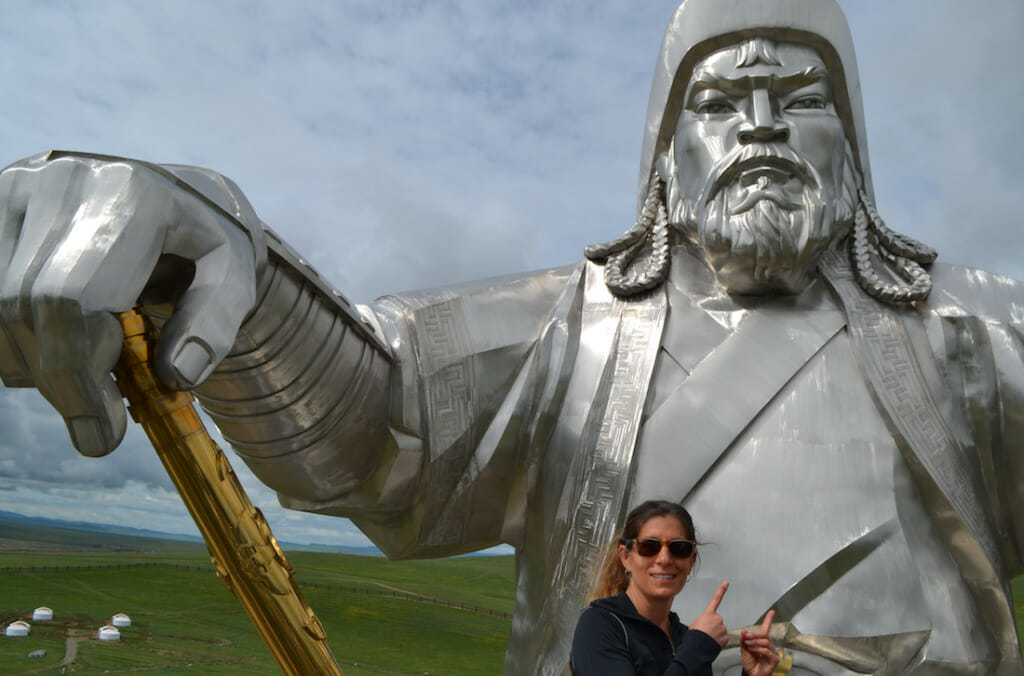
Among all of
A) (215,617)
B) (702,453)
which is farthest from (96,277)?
(215,617)

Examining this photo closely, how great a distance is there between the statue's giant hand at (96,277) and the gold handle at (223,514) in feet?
0.43

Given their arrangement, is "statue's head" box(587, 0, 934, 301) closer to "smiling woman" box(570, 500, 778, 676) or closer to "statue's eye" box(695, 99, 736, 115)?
"statue's eye" box(695, 99, 736, 115)

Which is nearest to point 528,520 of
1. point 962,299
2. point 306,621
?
point 306,621

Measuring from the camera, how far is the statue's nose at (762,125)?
3053 mm

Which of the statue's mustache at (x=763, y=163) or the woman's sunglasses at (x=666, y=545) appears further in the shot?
the statue's mustache at (x=763, y=163)

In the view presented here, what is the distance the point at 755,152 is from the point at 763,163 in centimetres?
5

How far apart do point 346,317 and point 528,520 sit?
1.01 meters

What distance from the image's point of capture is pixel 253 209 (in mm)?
2379

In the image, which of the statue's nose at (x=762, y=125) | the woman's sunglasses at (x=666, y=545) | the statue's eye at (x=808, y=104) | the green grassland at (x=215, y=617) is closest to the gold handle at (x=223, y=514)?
the woman's sunglasses at (x=666, y=545)

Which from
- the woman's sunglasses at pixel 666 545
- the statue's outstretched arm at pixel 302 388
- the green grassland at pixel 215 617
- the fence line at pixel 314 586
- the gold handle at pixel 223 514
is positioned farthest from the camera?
the fence line at pixel 314 586

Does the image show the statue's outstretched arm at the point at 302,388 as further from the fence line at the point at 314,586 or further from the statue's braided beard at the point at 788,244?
the fence line at the point at 314,586

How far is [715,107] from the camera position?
3.23 metres

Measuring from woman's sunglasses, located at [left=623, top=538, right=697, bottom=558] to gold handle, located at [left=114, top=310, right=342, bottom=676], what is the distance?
1089 millimetres

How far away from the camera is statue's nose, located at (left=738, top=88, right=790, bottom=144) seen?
120 inches
